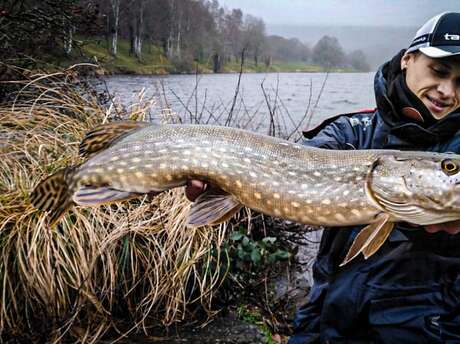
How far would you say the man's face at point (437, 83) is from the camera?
2.18 meters

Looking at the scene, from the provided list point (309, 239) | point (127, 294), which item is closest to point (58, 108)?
point (127, 294)

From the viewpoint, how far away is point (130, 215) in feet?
10.8

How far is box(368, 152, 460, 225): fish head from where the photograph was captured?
189 cm

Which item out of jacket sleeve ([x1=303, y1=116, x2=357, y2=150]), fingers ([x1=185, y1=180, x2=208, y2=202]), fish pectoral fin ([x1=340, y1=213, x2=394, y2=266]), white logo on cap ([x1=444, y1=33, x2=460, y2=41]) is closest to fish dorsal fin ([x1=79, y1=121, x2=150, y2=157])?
fingers ([x1=185, y1=180, x2=208, y2=202])

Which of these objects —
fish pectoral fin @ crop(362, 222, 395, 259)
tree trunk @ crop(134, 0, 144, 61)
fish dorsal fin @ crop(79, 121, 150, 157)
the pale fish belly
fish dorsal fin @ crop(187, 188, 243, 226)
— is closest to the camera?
fish pectoral fin @ crop(362, 222, 395, 259)

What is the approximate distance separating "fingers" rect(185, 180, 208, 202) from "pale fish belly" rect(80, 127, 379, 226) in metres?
0.04

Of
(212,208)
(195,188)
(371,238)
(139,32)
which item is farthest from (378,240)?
(139,32)

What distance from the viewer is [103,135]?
227 cm

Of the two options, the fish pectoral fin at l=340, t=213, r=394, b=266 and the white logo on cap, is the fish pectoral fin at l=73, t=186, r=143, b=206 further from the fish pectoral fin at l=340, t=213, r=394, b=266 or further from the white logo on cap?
the white logo on cap

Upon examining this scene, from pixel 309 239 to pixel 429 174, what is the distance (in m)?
3.02

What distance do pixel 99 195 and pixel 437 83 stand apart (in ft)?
5.47

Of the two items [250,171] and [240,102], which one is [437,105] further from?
[240,102]

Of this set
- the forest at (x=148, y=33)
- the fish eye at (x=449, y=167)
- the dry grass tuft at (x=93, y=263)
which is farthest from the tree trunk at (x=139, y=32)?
the fish eye at (x=449, y=167)

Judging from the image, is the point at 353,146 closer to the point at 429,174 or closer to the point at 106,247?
the point at 429,174
